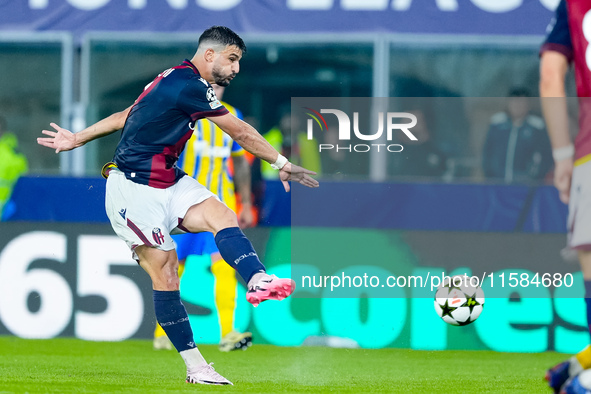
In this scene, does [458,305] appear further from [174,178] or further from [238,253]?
[174,178]

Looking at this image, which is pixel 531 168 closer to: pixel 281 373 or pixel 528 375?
pixel 528 375

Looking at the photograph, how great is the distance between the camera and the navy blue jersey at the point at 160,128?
15.9ft

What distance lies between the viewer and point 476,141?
8.09m

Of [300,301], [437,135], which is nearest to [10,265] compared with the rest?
[300,301]

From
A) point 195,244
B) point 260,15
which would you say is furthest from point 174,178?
point 260,15

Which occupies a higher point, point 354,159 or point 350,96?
point 350,96

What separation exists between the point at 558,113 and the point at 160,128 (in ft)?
6.93

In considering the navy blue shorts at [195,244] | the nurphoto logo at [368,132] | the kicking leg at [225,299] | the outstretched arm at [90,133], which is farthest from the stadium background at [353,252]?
the outstretched arm at [90,133]

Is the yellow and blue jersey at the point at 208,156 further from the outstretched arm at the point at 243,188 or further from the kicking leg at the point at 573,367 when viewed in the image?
the kicking leg at the point at 573,367

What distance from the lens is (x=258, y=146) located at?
4863mm

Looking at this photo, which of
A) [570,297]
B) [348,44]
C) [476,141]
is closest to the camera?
[570,297]

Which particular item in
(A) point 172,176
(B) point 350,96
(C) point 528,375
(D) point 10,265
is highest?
(B) point 350,96

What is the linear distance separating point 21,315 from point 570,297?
4.16 meters

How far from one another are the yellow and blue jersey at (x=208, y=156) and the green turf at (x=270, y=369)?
4.02 ft
